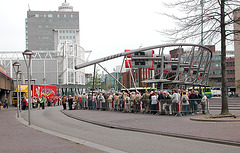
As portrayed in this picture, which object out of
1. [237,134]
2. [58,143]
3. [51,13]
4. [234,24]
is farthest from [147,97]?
[51,13]

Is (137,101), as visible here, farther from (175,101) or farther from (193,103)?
(193,103)

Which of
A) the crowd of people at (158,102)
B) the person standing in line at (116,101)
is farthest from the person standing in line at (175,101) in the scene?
the person standing in line at (116,101)

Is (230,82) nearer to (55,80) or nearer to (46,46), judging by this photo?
(55,80)

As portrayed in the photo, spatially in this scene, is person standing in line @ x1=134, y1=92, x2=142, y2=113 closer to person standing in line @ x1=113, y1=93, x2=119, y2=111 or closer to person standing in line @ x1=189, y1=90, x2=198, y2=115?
person standing in line @ x1=113, y1=93, x2=119, y2=111

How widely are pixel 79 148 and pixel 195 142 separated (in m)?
4.07

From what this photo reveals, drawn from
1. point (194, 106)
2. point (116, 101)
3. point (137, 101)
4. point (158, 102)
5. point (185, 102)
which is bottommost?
point (116, 101)

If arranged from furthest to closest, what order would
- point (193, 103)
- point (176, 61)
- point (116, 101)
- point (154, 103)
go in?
point (176, 61) → point (116, 101) → point (154, 103) → point (193, 103)

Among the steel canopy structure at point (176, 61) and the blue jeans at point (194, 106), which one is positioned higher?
the steel canopy structure at point (176, 61)

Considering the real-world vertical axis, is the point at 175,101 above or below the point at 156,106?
above

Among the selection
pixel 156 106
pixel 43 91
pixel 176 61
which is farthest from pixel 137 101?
pixel 43 91

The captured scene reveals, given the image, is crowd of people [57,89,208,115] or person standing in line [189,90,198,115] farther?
person standing in line [189,90,198,115]

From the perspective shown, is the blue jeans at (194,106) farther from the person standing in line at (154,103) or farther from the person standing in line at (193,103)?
the person standing in line at (154,103)

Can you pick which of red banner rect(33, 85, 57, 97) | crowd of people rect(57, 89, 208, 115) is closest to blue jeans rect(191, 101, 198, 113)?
crowd of people rect(57, 89, 208, 115)

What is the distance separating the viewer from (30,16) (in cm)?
15738
